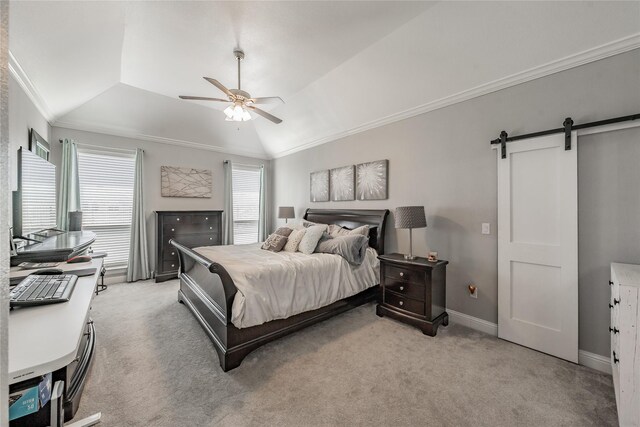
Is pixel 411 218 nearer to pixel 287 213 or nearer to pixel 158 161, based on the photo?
pixel 287 213

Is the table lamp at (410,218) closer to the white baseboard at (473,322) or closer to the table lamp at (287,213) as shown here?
the white baseboard at (473,322)

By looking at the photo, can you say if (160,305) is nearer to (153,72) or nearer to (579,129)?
(153,72)

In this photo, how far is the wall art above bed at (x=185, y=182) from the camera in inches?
197

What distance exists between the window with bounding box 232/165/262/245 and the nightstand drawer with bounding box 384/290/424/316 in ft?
12.9

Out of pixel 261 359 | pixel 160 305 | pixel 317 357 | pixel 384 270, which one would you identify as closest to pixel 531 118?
pixel 384 270

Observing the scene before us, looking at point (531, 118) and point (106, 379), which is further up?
point (531, 118)

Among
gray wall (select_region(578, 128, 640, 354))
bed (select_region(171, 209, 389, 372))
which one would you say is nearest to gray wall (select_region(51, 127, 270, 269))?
bed (select_region(171, 209, 389, 372))

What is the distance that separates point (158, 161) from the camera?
496 cm

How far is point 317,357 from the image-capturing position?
92.9 inches

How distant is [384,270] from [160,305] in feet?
9.96

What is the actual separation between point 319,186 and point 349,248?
6.58 feet

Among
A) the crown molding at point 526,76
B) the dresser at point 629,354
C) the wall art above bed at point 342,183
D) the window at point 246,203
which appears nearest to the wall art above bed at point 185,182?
the window at point 246,203

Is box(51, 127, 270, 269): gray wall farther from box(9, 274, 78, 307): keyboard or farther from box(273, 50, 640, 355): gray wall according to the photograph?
box(9, 274, 78, 307): keyboard

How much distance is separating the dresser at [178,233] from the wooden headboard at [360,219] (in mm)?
1998
